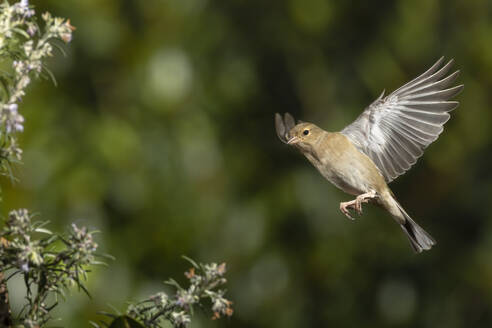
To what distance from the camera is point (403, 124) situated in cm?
221

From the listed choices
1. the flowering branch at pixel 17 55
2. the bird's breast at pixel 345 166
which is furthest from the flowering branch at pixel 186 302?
the bird's breast at pixel 345 166

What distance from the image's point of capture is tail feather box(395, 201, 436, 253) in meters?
2.11

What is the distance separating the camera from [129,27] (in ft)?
15.3

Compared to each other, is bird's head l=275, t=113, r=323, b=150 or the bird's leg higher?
bird's head l=275, t=113, r=323, b=150

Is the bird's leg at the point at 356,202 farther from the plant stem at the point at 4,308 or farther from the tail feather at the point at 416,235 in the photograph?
the plant stem at the point at 4,308

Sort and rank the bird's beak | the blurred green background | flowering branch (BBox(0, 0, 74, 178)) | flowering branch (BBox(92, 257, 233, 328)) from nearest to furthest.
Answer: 1. flowering branch (BBox(0, 0, 74, 178))
2. flowering branch (BBox(92, 257, 233, 328))
3. the bird's beak
4. the blurred green background

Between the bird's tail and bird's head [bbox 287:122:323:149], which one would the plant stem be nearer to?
bird's head [bbox 287:122:323:149]

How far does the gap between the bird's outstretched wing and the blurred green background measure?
2.15m

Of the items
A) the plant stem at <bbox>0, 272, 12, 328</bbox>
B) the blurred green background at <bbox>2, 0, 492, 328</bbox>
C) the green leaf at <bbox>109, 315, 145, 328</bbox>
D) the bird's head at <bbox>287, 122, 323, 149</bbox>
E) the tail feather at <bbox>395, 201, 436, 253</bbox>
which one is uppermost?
the blurred green background at <bbox>2, 0, 492, 328</bbox>

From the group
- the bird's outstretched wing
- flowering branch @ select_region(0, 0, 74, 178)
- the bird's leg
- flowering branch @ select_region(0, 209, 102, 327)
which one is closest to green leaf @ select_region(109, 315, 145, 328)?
flowering branch @ select_region(0, 209, 102, 327)

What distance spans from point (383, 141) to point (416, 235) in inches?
11.4

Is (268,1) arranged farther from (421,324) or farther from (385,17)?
(421,324)

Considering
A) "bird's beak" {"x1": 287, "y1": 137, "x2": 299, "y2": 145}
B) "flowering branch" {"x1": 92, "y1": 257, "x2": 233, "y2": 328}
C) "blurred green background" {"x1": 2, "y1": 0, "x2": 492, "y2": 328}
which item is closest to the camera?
"flowering branch" {"x1": 92, "y1": 257, "x2": 233, "y2": 328}

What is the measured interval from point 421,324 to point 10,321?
4102mm
